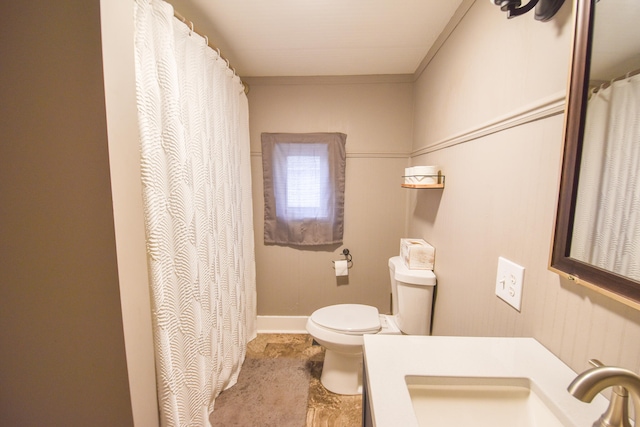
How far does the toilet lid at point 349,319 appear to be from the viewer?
1.52 m

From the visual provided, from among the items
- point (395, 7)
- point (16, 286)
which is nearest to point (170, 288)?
point (16, 286)

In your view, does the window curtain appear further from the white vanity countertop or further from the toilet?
the white vanity countertop

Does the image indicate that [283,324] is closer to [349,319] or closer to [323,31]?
[349,319]

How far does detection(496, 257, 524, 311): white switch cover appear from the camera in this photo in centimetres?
78

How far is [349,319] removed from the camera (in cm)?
161

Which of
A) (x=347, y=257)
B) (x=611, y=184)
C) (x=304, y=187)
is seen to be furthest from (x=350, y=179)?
(x=611, y=184)

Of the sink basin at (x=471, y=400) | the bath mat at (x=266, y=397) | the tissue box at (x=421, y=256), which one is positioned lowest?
the bath mat at (x=266, y=397)

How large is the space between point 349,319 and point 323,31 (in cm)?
180

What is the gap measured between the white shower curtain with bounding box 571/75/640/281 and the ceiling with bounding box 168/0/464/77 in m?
0.94

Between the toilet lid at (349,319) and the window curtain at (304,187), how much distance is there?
2.05 feet

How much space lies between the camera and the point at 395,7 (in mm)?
1241

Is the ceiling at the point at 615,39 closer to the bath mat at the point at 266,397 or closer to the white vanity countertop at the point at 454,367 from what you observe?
the white vanity countertop at the point at 454,367

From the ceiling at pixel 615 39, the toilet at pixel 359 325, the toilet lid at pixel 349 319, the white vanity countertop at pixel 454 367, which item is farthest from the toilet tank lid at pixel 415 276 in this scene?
the ceiling at pixel 615 39

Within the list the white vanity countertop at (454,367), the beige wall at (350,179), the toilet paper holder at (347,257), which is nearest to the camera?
the white vanity countertop at (454,367)
